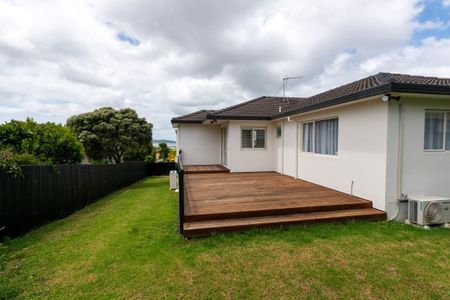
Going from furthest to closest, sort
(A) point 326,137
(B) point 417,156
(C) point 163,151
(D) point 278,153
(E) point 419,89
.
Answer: (C) point 163,151 → (D) point 278,153 → (A) point 326,137 → (B) point 417,156 → (E) point 419,89

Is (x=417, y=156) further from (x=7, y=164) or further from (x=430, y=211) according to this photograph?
(x=7, y=164)

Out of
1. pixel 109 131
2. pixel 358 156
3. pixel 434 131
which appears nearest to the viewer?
pixel 434 131

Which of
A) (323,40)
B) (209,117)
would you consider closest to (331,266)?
(209,117)

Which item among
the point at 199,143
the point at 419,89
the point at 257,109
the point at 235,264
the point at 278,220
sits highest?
the point at 257,109

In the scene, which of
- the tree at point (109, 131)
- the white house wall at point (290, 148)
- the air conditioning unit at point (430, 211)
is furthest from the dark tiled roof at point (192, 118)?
the air conditioning unit at point (430, 211)

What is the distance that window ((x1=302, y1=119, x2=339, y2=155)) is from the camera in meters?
7.41

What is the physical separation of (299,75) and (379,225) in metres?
11.5

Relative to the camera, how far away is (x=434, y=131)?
5598 millimetres

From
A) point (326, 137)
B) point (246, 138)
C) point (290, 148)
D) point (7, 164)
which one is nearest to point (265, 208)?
point (326, 137)

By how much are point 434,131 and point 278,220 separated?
4.43 meters

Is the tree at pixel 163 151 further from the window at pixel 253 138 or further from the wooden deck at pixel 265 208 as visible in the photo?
the wooden deck at pixel 265 208

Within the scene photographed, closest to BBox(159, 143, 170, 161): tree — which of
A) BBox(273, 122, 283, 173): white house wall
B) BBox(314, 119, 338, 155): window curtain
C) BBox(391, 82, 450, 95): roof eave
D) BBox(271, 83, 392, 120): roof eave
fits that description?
BBox(273, 122, 283, 173): white house wall

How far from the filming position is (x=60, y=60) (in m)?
11.0

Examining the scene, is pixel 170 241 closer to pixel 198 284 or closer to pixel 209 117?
pixel 198 284
